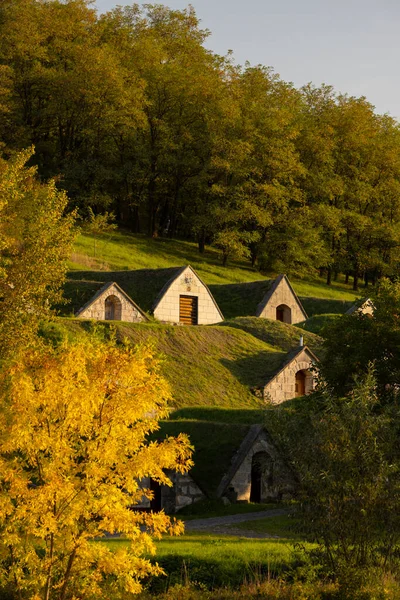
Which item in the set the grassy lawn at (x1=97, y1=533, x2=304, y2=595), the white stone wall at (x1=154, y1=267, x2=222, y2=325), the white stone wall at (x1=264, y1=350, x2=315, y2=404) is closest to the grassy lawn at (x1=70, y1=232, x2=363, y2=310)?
the white stone wall at (x1=154, y1=267, x2=222, y2=325)

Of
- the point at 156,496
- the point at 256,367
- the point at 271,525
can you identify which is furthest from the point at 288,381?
the point at 271,525

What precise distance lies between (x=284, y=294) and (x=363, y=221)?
35094 mm

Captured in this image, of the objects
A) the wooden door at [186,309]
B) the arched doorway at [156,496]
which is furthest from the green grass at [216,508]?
the wooden door at [186,309]

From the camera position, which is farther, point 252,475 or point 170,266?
point 170,266

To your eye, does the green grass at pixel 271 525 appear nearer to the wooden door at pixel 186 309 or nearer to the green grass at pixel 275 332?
the green grass at pixel 275 332

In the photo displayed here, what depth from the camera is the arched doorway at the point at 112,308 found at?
6025 centimetres

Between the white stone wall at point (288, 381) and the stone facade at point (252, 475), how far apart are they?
46.5ft

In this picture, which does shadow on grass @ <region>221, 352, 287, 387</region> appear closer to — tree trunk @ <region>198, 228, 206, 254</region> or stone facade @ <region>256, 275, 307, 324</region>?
stone facade @ <region>256, 275, 307, 324</region>

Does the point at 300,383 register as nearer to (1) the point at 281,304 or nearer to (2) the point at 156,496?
(1) the point at 281,304

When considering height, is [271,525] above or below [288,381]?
below

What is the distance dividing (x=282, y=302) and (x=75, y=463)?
51321mm

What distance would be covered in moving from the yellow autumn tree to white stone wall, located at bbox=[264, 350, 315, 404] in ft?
106

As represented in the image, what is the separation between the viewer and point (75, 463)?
22172 mm

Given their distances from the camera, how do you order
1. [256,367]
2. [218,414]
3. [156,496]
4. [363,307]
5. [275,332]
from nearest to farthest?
[156,496]
[218,414]
[363,307]
[256,367]
[275,332]
